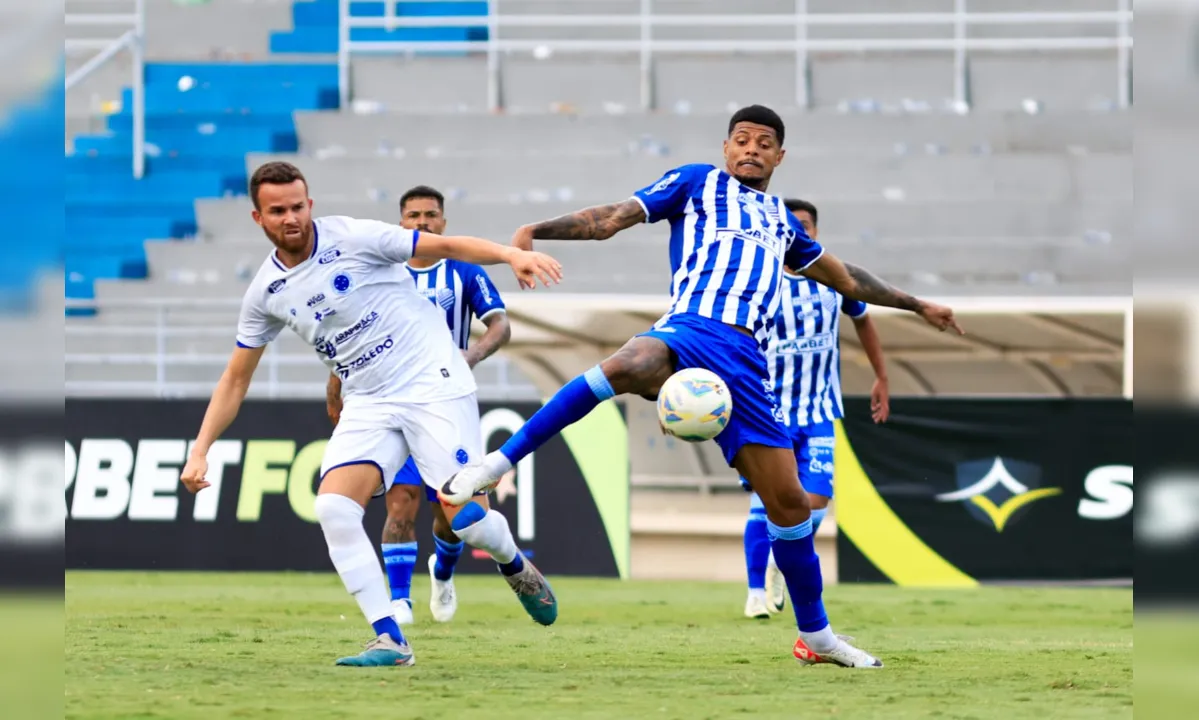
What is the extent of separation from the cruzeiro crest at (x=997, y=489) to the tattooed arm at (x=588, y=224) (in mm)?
8189

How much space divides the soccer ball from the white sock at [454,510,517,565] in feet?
4.58

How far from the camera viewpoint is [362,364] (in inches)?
294

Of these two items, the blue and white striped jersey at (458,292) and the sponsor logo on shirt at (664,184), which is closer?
the sponsor logo on shirt at (664,184)

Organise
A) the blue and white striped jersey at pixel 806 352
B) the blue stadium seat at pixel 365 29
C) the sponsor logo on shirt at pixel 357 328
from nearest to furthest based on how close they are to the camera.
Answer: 1. the sponsor logo on shirt at pixel 357 328
2. the blue and white striped jersey at pixel 806 352
3. the blue stadium seat at pixel 365 29

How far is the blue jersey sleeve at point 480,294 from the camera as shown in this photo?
9781 millimetres

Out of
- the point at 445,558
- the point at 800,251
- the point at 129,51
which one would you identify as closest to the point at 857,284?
the point at 800,251

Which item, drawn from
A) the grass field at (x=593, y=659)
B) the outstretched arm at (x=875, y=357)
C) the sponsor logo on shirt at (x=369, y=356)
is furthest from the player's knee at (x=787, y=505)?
the outstretched arm at (x=875, y=357)

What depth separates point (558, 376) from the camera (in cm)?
1659

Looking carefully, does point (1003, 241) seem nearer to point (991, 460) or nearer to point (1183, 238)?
point (991, 460)

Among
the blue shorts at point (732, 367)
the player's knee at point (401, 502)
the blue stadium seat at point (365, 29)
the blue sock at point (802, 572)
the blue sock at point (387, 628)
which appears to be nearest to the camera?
the blue shorts at point (732, 367)

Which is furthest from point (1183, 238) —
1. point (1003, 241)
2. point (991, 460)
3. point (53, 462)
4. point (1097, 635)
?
point (1003, 241)

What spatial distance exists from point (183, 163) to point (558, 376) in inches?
342

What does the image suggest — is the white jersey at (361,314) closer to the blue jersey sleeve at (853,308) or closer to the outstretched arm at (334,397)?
the outstretched arm at (334,397)

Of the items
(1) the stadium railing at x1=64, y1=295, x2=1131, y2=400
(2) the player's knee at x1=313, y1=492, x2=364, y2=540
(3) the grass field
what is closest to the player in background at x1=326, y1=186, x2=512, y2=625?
(3) the grass field
